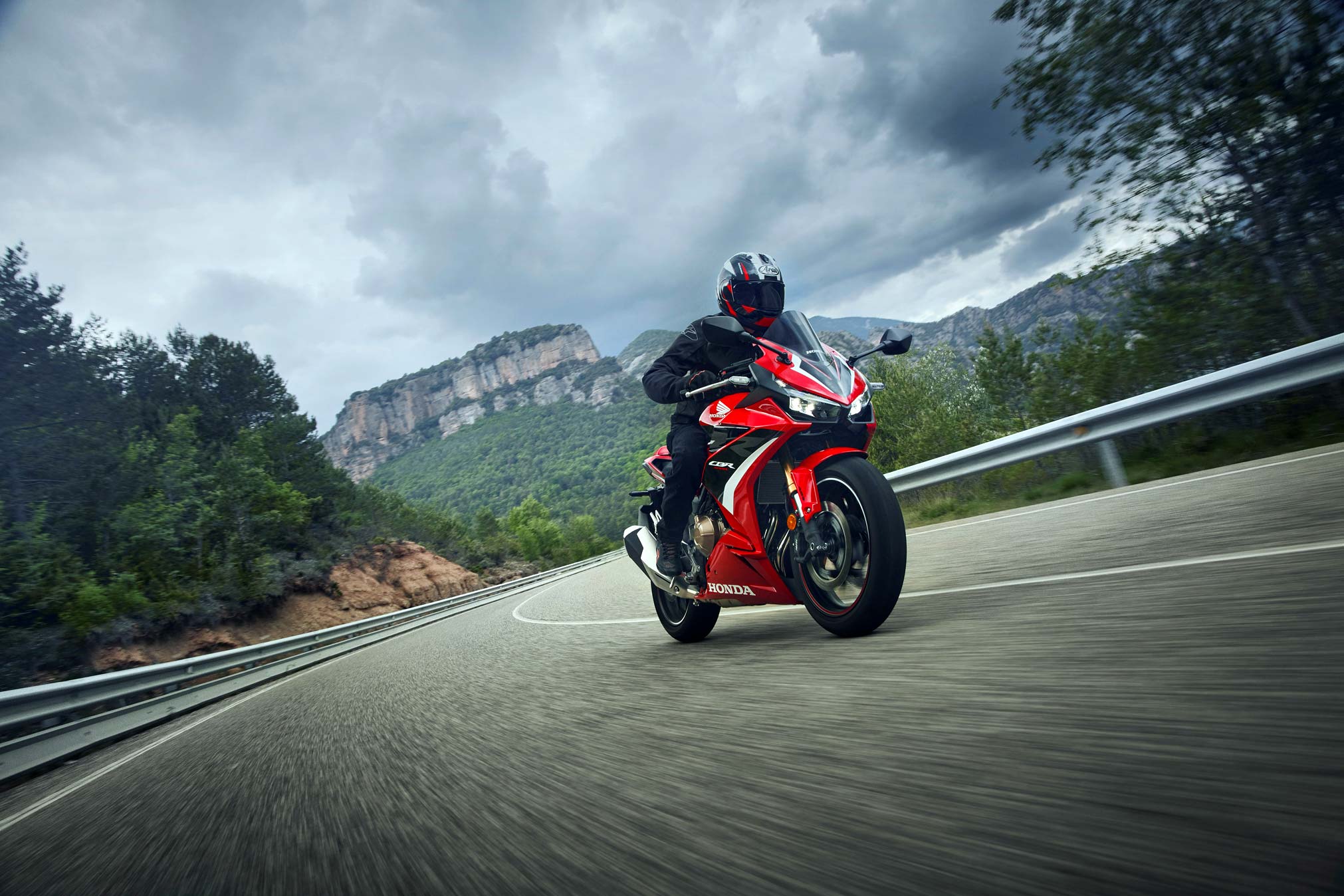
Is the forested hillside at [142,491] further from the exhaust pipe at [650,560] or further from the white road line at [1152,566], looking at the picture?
the white road line at [1152,566]

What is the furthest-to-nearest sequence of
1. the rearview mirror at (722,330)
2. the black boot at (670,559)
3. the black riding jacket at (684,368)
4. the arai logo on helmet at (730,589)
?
the black boot at (670,559) < the black riding jacket at (684,368) < the arai logo on helmet at (730,589) < the rearview mirror at (722,330)

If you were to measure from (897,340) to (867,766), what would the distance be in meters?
2.55

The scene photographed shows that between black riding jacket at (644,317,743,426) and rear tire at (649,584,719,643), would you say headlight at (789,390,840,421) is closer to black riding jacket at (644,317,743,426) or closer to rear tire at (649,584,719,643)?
black riding jacket at (644,317,743,426)

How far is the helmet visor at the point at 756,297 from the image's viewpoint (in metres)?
3.69

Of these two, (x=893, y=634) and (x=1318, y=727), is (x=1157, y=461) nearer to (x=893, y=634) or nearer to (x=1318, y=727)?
(x=893, y=634)

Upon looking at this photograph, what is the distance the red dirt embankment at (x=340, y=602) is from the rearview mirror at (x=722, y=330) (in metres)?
23.1

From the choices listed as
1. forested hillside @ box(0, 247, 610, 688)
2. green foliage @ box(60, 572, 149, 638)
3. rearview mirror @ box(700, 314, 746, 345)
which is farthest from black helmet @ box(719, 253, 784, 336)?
green foliage @ box(60, 572, 149, 638)

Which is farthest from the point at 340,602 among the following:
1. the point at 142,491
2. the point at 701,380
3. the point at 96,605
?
the point at 701,380

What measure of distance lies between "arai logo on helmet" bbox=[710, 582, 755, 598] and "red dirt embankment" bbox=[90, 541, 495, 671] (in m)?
22.5

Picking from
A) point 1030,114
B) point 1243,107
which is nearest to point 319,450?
point 1030,114

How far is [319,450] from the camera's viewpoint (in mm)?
45062

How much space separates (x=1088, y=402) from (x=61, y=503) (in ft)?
115

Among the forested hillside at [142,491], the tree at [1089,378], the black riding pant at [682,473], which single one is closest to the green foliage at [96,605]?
the forested hillside at [142,491]

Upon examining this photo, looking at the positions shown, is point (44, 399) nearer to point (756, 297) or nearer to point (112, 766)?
point (112, 766)
